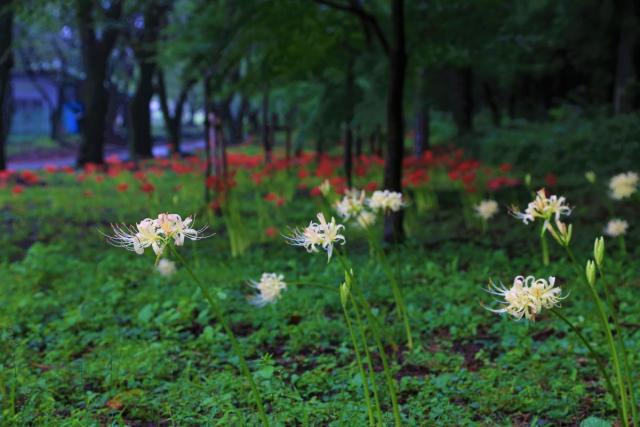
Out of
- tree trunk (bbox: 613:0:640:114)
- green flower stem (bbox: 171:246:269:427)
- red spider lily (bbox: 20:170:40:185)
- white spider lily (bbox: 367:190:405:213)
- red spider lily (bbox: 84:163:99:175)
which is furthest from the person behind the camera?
tree trunk (bbox: 613:0:640:114)

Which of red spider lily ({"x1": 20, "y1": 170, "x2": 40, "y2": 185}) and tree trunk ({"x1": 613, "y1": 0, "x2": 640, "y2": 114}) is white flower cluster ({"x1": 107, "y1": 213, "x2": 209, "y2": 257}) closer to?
red spider lily ({"x1": 20, "y1": 170, "x2": 40, "y2": 185})

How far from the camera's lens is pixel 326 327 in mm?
4688

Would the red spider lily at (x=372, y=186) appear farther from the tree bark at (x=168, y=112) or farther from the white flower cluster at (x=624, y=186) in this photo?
the tree bark at (x=168, y=112)

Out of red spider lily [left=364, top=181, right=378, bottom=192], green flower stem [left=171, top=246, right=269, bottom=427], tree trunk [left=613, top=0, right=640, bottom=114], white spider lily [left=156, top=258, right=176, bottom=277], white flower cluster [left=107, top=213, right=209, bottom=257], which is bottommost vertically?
white spider lily [left=156, top=258, right=176, bottom=277]

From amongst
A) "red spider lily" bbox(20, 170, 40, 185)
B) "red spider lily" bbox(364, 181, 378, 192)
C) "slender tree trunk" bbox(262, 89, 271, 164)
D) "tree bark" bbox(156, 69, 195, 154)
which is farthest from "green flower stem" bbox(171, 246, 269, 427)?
"tree bark" bbox(156, 69, 195, 154)

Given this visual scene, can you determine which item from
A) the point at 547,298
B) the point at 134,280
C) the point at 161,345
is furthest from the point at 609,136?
the point at 547,298

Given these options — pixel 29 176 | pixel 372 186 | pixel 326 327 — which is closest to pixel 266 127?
pixel 29 176

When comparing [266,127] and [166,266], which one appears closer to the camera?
[166,266]

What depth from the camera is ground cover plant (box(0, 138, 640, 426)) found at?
3.20m

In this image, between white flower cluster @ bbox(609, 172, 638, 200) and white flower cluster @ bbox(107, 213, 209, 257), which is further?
white flower cluster @ bbox(609, 172, 638, 200)

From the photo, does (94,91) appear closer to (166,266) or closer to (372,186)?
(372,186)

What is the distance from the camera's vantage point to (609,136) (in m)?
10.6

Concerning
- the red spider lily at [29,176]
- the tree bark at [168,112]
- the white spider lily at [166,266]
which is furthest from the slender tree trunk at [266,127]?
the white spider lily at [166,266]

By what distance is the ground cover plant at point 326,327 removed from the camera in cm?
320
